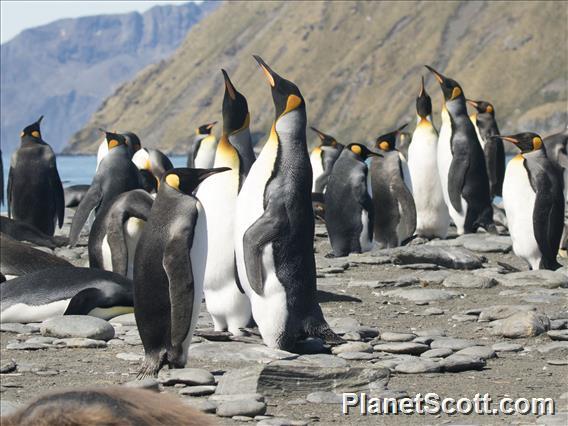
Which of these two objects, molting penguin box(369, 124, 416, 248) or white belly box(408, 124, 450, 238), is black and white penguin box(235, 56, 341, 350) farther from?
white belly box(408, 124, 450, 238)

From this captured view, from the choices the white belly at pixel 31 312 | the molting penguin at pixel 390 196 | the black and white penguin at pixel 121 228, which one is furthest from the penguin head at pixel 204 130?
the white belly at pixel 31 312

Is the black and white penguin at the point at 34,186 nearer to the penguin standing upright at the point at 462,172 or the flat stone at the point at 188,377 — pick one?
the penguin standing upright at the point at 462,172

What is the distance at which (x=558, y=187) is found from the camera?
33.4 feet

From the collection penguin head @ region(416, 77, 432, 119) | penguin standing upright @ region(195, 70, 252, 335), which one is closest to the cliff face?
penguin head @ region(416, 77, 432, 119)

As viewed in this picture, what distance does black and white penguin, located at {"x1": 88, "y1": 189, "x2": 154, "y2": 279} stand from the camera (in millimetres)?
8688

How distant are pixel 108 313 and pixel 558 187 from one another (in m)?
4.68

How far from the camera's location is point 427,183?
1370 cm

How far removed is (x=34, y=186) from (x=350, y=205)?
15.7 ft

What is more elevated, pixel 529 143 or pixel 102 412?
pixel 529 143

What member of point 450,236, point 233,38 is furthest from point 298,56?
point 450,236

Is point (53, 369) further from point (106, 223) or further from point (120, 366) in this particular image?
point (106, 223)

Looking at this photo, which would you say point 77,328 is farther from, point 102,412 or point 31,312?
point 102,412

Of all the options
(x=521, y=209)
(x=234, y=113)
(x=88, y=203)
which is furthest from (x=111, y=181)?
(x=521, y=209)

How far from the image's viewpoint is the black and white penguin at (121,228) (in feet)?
28.5
